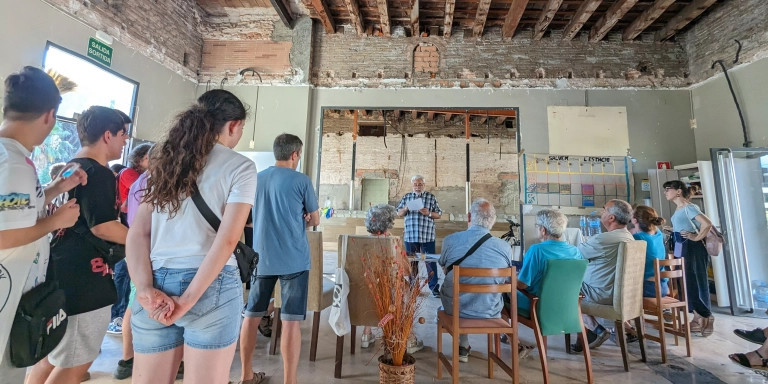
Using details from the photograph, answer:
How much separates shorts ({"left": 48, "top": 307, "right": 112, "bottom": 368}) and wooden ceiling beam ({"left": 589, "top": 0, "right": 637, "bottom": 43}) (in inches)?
251

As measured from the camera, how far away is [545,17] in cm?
504

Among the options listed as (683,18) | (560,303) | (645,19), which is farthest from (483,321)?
(683,18)

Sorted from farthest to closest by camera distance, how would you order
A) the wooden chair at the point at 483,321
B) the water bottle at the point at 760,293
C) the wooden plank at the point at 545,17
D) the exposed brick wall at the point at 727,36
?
the wooden plank at the point at 545,17
the exposed brick wall at the point at 727,36
the water bottle at the point at 760,293
the wooden chair at the point at 483,321

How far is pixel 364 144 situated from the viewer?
419 inches

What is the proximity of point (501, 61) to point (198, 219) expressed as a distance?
5713 millimetres

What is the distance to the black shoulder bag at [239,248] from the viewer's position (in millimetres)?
1038

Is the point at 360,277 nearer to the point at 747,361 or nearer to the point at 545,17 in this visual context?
the point at 747,361

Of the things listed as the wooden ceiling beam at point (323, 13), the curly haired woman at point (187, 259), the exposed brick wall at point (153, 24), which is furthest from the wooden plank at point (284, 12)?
the curly haired woman at point (187, 259)

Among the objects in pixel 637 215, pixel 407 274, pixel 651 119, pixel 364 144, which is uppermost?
pixel 364 144

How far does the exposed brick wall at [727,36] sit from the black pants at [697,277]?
9.90ft

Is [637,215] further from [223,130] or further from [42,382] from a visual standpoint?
[42,382]

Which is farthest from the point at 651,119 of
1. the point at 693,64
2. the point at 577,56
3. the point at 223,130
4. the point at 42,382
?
the point at 42,382

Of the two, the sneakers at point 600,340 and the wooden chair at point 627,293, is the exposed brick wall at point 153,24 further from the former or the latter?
the sneakers at point 600,340

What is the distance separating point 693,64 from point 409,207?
517 centimetres
